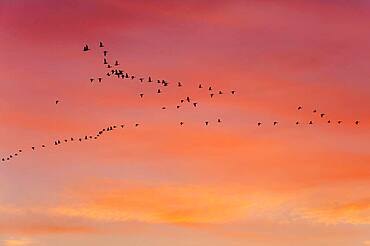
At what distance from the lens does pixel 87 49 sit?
6894 cm

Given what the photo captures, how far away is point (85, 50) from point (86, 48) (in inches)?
27.8

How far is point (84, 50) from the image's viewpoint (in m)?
68.7

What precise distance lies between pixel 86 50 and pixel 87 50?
1.38 feet

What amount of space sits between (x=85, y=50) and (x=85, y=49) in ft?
1.06

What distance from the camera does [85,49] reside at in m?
68.7

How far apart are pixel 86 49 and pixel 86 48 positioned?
30 centimetres

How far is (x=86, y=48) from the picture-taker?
2704 inches

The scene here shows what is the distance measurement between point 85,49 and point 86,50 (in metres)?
0.69

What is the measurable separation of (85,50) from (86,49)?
0.45 m

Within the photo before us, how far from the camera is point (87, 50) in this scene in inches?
2746

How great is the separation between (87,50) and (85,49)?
1.07 m

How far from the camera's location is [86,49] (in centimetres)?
6881

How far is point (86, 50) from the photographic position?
69.4 meters
